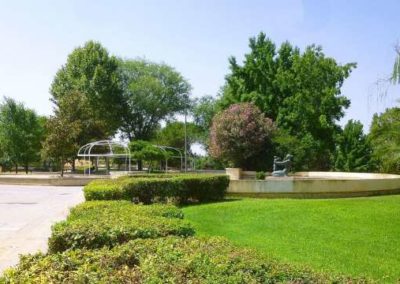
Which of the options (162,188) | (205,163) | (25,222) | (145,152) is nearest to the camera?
(25,222)

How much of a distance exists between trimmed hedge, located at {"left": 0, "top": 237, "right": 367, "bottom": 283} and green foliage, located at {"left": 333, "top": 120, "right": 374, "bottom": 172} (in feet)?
107

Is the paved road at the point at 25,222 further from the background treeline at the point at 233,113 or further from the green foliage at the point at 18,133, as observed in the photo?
the green foliage at the point at 18,133

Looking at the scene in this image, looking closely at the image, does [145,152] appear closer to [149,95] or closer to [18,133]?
[18,133]

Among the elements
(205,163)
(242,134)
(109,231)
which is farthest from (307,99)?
(109,231)

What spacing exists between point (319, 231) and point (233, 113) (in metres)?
24.6

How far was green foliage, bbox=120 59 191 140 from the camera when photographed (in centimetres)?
5472

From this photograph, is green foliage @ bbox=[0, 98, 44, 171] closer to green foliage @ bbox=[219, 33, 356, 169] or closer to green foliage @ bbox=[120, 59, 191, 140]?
green foliage @ bbox=[120, 59, 191, 140]

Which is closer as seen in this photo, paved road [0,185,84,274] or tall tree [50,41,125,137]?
paved road [0,185,84,274]

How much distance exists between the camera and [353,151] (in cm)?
3541

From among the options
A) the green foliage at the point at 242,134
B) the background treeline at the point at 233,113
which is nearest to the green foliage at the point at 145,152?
the background treeline at the point at 233,113

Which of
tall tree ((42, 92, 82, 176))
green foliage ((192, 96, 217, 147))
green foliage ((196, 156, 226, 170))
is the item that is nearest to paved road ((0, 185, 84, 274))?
tall tree ((42, 92, 82, 176))

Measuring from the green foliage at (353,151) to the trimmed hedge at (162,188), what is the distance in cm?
2049

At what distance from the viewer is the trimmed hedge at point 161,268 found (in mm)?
3398

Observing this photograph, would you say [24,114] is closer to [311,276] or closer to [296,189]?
[296,189]
